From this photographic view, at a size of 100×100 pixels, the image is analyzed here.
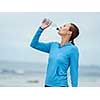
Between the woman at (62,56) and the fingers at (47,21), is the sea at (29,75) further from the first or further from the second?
the fingers at (47,21)

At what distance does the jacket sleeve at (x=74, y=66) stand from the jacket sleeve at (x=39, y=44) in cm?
20

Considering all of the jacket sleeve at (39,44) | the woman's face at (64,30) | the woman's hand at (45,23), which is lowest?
the jacket sleeve at (39,44)

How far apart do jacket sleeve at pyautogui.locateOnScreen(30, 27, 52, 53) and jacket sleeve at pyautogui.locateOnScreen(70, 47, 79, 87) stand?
20 centimetres

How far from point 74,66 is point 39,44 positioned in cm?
32

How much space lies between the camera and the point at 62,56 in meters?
2.19

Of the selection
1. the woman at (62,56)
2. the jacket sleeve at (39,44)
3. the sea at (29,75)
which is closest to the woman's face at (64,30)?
the woman at (62,56)

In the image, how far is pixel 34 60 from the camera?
2213 mm

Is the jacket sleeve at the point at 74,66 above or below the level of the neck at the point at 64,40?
below

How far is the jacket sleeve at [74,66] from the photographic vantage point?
7.16ft

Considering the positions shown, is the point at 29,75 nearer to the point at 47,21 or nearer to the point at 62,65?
the point at 62,65

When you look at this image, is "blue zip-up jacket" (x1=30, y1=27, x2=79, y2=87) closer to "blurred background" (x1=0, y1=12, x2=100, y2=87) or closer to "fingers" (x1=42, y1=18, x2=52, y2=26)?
"blurred background" (x1=0, y1=12, x2=100, y2=87)
